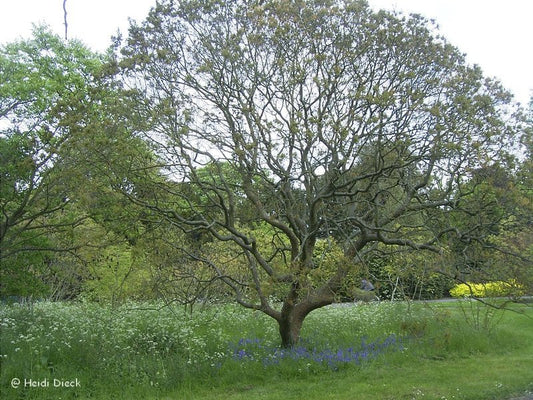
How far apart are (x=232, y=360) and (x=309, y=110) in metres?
4.83

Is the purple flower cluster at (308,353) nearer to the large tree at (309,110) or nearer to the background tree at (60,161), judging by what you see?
the large tree at (309,110)

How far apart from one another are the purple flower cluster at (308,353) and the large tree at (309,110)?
21.7 inches

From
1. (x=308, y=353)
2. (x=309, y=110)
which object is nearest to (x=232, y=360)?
(x=308, y=353)

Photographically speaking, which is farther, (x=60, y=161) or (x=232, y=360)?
(x=60, y=161)

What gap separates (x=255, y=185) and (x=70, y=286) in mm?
11235

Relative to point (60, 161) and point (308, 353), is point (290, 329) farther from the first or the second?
point (60, 161)

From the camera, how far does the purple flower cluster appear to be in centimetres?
862

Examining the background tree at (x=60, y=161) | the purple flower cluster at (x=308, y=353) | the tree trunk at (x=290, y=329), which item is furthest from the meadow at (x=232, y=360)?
the background tree at (x=60, y=161)

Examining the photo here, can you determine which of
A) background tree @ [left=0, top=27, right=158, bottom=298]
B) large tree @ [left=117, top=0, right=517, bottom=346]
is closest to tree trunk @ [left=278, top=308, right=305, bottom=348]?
large tree @ [left=117, top=0, right=517, bottom=346]

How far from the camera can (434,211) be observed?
9625mm

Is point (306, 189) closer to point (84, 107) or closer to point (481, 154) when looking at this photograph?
point (481, 154)

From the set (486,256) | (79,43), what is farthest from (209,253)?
(79,43)

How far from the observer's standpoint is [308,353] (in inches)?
349

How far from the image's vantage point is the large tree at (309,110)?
8266mm
